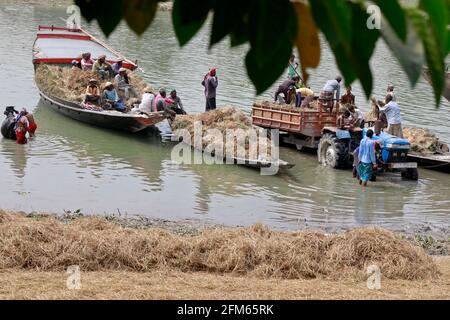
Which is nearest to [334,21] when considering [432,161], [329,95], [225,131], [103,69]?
[329,95]

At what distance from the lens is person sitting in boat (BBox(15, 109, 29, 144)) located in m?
19.3

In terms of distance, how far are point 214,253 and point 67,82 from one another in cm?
1603

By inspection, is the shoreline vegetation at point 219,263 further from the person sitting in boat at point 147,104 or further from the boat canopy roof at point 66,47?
the boat canopy roof at point 66,47

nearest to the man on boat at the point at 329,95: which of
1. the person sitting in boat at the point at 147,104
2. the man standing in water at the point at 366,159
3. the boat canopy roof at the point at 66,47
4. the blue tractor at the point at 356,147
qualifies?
the blue tractor at the point at 356,147

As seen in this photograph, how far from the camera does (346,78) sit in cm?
149

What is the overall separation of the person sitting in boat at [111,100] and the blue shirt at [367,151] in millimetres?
7903

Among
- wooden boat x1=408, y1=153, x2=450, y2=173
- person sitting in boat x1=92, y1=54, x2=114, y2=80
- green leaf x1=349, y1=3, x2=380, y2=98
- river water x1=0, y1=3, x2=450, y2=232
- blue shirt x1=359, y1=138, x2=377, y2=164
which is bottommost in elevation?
river water x1=0, y1=3, x2=450, y2=232

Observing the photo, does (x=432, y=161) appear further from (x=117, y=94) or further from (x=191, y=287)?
(x=191, y=287)

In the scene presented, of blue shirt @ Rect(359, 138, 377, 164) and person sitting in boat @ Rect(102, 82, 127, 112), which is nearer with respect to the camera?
blue shirt @ Rect(359, 138, 377, 164)

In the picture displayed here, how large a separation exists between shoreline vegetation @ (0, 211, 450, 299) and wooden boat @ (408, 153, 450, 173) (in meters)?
8.91

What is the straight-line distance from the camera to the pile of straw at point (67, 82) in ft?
76.8

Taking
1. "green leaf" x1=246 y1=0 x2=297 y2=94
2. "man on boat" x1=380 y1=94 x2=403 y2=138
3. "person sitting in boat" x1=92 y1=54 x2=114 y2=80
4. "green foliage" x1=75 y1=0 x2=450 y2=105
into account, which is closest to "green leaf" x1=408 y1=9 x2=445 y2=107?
"green foliage" x1=75 y1=0 x2=450 y2=105

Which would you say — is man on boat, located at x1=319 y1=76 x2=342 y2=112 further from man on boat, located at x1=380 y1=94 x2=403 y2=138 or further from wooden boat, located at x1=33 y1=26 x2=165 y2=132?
wooden boat, located at x1=33 y1=26 x2=165 y2=132
